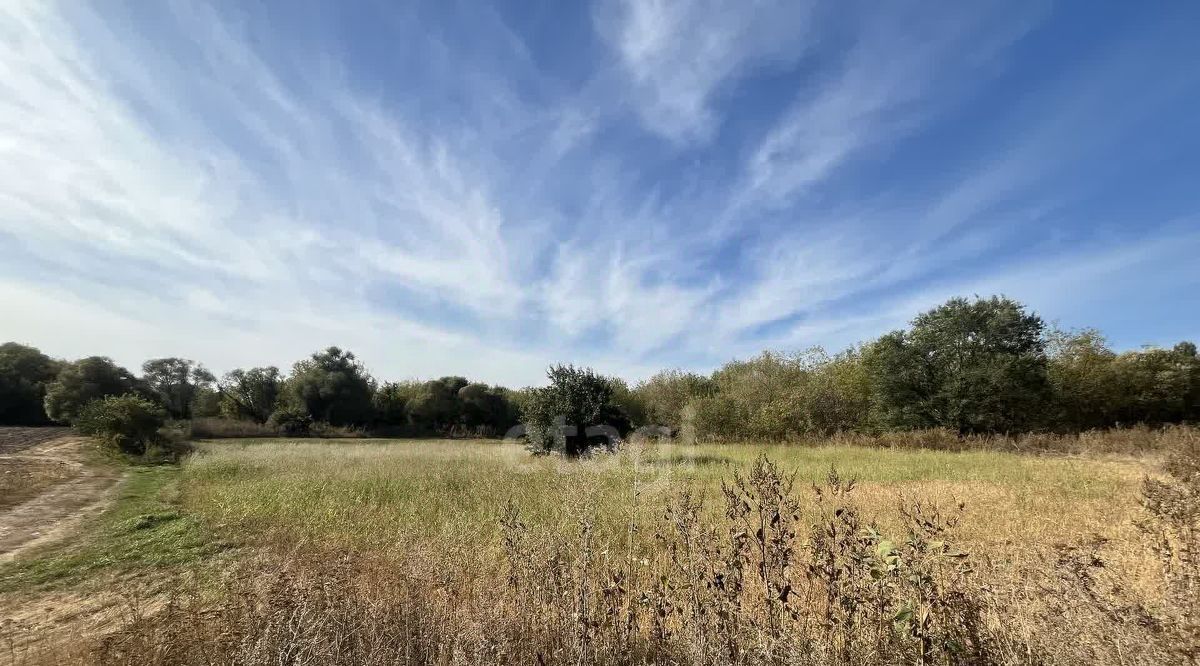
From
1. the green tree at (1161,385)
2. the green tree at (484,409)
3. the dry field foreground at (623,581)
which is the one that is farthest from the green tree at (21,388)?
the green tree at (1161,385)

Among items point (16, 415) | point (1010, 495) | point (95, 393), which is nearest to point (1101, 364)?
point (1010, 495)

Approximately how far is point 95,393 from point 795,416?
44.5 m

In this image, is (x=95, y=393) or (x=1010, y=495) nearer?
(x=1010, y=495)

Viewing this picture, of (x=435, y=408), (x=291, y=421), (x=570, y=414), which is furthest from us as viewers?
(x=435, y=408)

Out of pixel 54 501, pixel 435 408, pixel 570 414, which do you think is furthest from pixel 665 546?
pixel 435 408

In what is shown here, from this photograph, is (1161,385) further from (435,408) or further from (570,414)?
(435,408)

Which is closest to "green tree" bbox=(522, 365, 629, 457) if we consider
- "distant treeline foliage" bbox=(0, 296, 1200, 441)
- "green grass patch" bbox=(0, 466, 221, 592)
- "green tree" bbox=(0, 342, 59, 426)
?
"distant treeline foliage" bbox=(0, 296, 1200, 441)

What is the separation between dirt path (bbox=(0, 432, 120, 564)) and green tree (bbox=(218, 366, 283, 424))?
21.3 meters

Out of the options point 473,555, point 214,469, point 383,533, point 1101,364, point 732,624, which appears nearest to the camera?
point 732,624

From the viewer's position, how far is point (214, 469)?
1513 centimetres

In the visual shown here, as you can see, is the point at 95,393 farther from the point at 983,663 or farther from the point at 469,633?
the point at 983,663

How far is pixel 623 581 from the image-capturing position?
12.3ft

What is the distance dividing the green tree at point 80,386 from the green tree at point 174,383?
713 cm

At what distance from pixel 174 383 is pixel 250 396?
559 centimetres
